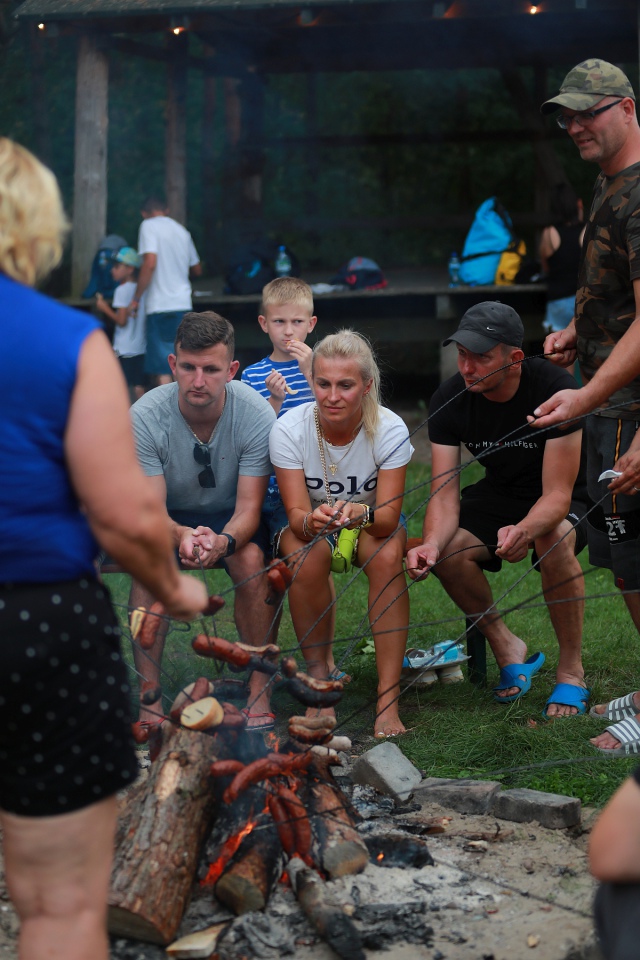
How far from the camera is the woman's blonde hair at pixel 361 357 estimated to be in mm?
3799

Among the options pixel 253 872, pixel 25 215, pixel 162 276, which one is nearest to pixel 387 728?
pixel 253 872

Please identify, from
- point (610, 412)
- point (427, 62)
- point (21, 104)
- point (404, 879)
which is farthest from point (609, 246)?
point (21, 104)

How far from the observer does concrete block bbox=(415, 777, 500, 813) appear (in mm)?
3164

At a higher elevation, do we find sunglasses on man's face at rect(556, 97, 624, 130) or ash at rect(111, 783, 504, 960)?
sunglasses on man's face at rect(556, 97, 624, 130)

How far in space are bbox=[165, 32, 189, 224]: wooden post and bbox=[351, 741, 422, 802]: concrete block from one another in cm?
783

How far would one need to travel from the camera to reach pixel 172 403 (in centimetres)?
406

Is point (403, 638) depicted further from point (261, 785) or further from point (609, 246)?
point (609, 246)

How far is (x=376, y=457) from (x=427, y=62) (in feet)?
29.1

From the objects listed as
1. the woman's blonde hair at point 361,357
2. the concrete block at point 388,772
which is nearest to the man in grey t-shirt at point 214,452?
the woman's blonde hair at point 361,357

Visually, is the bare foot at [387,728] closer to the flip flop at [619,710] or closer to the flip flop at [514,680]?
the flip flop at [514,680]

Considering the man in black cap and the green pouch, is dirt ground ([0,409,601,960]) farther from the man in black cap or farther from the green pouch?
the green pouch

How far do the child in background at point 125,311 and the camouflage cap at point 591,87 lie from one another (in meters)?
6.01

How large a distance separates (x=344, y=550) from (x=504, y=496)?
708 mm

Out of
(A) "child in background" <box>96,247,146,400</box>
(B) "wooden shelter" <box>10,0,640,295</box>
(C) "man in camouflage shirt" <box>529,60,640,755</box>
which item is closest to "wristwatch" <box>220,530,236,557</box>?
(C) "man in camouflage shirt" <box>529,60,640,755</box>
